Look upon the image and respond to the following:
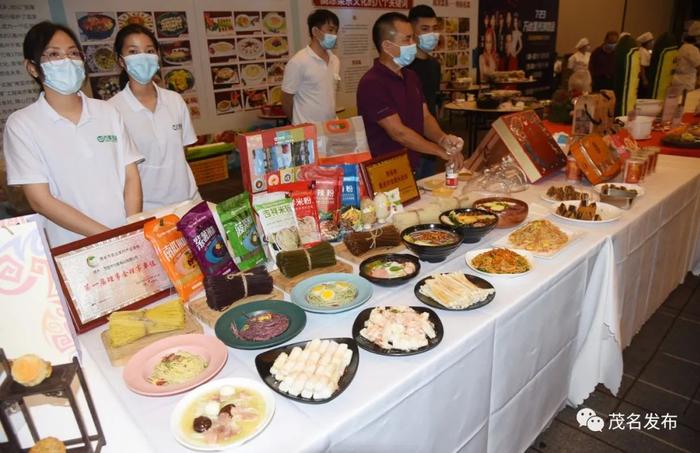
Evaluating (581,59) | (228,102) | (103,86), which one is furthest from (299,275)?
(581,59)

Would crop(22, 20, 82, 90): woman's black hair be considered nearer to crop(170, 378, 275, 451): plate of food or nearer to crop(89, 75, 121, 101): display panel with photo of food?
crop(170, 378, 275, 451): plate of food

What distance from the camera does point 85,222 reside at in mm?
1875

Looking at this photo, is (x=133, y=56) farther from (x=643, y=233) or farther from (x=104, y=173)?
(x=643, y=233)

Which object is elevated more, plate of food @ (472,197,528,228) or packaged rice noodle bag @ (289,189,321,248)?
packaged rice noodle bag @ (289,189,321,248)

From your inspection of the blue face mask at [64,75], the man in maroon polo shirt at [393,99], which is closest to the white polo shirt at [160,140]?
the blue face mask at [64,75]

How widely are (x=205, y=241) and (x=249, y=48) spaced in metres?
4.93

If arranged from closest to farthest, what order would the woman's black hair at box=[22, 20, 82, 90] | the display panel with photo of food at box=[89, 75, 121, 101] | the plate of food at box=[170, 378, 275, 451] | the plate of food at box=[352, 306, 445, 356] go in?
the plate of food at box=[170, 378, 275, 451] < the plate of food at box=[352, 306, 445, 356] < the woman's black hair at box=[22, 20, 82, 90] < the display panel with photo of food at box=[89, 75, 121, 101]

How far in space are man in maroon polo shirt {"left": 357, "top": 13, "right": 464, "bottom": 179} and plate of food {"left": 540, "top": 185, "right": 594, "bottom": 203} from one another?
57 cm

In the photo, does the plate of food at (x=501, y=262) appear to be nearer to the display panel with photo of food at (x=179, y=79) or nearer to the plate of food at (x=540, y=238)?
the plate of food at (x=540, y=238)

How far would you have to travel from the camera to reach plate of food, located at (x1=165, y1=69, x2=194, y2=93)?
5156 mm

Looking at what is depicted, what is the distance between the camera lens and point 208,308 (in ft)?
4.70

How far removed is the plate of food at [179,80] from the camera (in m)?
5.16

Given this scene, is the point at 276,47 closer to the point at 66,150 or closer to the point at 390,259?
the point at 66,150

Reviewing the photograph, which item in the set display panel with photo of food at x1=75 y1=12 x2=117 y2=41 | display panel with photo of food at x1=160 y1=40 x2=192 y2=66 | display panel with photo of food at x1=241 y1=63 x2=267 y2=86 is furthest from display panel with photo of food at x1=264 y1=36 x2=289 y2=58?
display panel with photo of food at x1=75 y1=12 x2=117 y2=41
